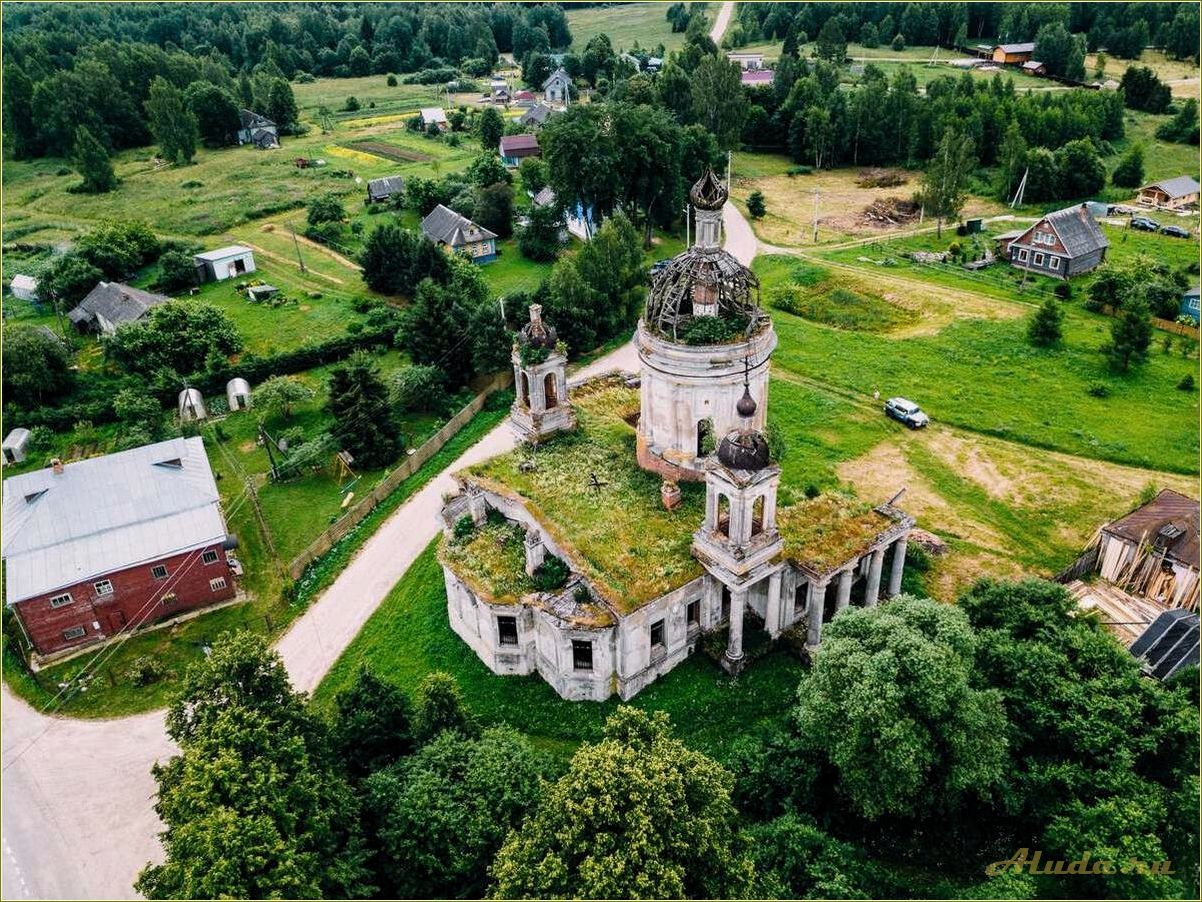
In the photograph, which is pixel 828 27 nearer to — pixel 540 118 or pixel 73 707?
pixel 540 118

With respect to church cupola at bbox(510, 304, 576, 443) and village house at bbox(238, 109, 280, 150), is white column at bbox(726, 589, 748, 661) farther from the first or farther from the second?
village house at bbox(238, 109, 280, 150)

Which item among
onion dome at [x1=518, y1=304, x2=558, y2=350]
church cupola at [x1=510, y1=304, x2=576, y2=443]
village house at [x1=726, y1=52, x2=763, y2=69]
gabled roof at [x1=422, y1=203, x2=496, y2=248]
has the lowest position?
gabled roof at [x1=422, y1=203, x2=496, y2=248]

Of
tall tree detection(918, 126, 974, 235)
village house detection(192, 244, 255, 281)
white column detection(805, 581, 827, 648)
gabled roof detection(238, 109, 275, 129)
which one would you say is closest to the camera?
white column detection(805, 581, 827, 648)

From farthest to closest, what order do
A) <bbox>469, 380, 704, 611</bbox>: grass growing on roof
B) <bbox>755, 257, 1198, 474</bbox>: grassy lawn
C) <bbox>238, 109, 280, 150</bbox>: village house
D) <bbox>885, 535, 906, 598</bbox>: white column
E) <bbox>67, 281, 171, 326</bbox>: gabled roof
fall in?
<bbox>238, 109, 280, 150</bbox>: village house < <bbox>67, 281, 171, 326</bbox>: gabled roof < <bbox>755, 257, 1198, 474</bbox>: grassy lawn < <bbox>885, 535, 906, 598</bbox>: white column < <bbox>469, 380, 704, 611</bbox>: grass growing on roof

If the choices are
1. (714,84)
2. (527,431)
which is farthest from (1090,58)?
(527,431)

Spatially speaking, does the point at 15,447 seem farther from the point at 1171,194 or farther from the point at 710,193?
the point at 1171,194

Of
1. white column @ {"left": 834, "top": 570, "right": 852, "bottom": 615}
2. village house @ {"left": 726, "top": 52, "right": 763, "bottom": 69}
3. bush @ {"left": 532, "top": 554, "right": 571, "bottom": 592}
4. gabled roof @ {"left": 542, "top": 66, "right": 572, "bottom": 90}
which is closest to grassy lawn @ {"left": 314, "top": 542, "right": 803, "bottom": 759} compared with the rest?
white column @ {"left": 834, "top": 570, "right": 852, "bottom": 615}

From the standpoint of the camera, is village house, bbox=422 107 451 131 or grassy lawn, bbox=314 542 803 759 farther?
village house, bbox=422 107 451 131

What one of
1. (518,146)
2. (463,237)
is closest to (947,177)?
(463,237)

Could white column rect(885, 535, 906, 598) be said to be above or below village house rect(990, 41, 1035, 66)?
below
